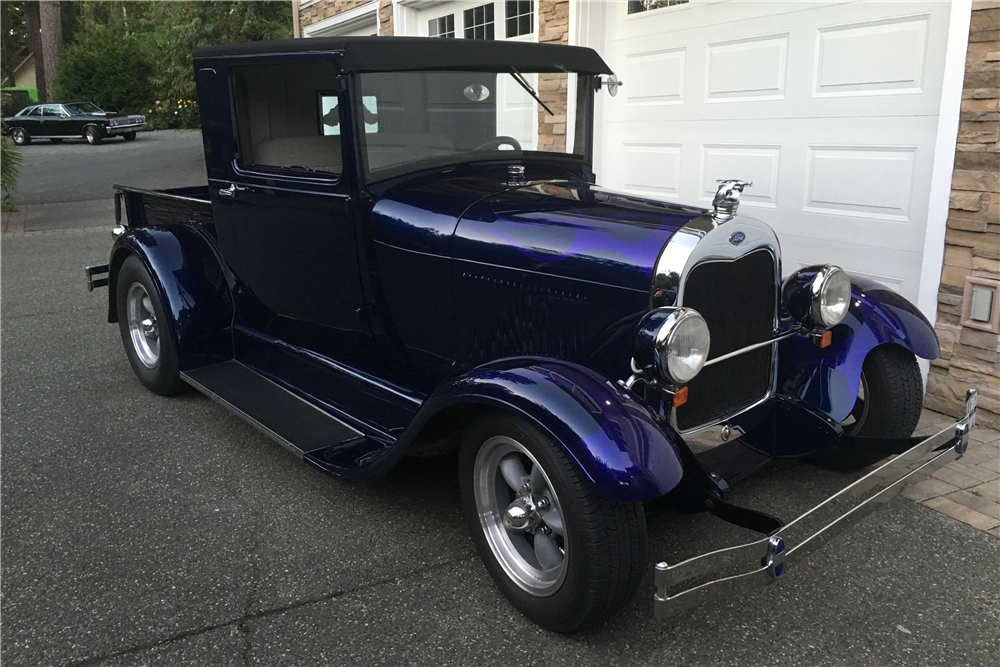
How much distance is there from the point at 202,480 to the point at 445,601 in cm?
137

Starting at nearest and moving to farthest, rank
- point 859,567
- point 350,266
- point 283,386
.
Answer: point 859,567 → point 350,266 → point 283,386

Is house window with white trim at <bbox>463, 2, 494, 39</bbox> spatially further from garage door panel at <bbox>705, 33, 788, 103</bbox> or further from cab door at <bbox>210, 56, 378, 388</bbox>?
cab door at <bbox>210, 56, 378, 388</bbox>

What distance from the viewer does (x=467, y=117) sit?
3227 mm

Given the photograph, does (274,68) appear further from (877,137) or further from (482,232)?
(877,137)

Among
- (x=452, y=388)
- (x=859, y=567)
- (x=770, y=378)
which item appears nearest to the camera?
(x=452, y=388)

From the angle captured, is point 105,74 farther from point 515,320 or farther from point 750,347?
point 750,347

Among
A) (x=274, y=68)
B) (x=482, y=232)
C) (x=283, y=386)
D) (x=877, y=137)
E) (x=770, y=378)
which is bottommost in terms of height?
(x=283, y=386)

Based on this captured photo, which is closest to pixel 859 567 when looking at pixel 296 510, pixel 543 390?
pixel 543 390

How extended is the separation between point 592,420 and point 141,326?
3.25 meters

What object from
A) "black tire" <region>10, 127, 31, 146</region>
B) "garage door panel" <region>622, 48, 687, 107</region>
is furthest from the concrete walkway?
"black tire" <region>10, 127, 31, 146</region>

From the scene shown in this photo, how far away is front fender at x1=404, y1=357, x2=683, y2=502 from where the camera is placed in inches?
77.8

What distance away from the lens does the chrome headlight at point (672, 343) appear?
2145 millimetres

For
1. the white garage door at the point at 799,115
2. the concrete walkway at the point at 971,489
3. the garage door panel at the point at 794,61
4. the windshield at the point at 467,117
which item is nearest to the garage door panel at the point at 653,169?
the white garage door at the point at 799,115

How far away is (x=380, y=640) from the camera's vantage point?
2.25 metres
